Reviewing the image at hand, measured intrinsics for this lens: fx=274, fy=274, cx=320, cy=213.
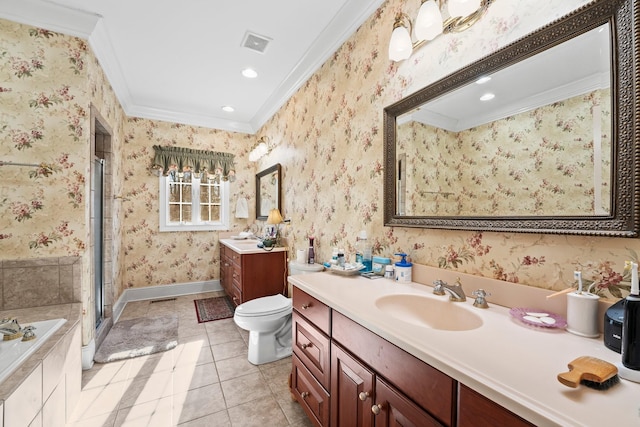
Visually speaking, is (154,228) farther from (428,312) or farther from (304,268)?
(428,312)

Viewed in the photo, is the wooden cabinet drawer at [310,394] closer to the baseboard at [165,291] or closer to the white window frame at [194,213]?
the baseboard at [165,291]

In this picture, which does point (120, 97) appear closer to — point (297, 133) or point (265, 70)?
point (265, 70)

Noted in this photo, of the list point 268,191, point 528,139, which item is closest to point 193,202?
point 268,191

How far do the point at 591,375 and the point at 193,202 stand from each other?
4402 mm

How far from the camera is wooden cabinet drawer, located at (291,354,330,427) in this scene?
1.31 meters

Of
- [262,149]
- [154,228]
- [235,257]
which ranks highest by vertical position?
[262,149]

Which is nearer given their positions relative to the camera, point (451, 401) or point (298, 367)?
point (451, 401)

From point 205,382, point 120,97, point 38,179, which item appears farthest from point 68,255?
point 120,97

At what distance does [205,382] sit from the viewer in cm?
198

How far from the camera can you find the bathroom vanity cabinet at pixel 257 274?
2.87 m

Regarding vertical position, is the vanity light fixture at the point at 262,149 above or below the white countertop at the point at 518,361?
above

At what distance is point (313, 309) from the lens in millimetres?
1413

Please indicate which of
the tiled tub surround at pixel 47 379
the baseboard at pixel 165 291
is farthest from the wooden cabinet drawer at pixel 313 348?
the baseboard at pixel 165 291

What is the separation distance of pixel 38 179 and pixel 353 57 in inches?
96.9
